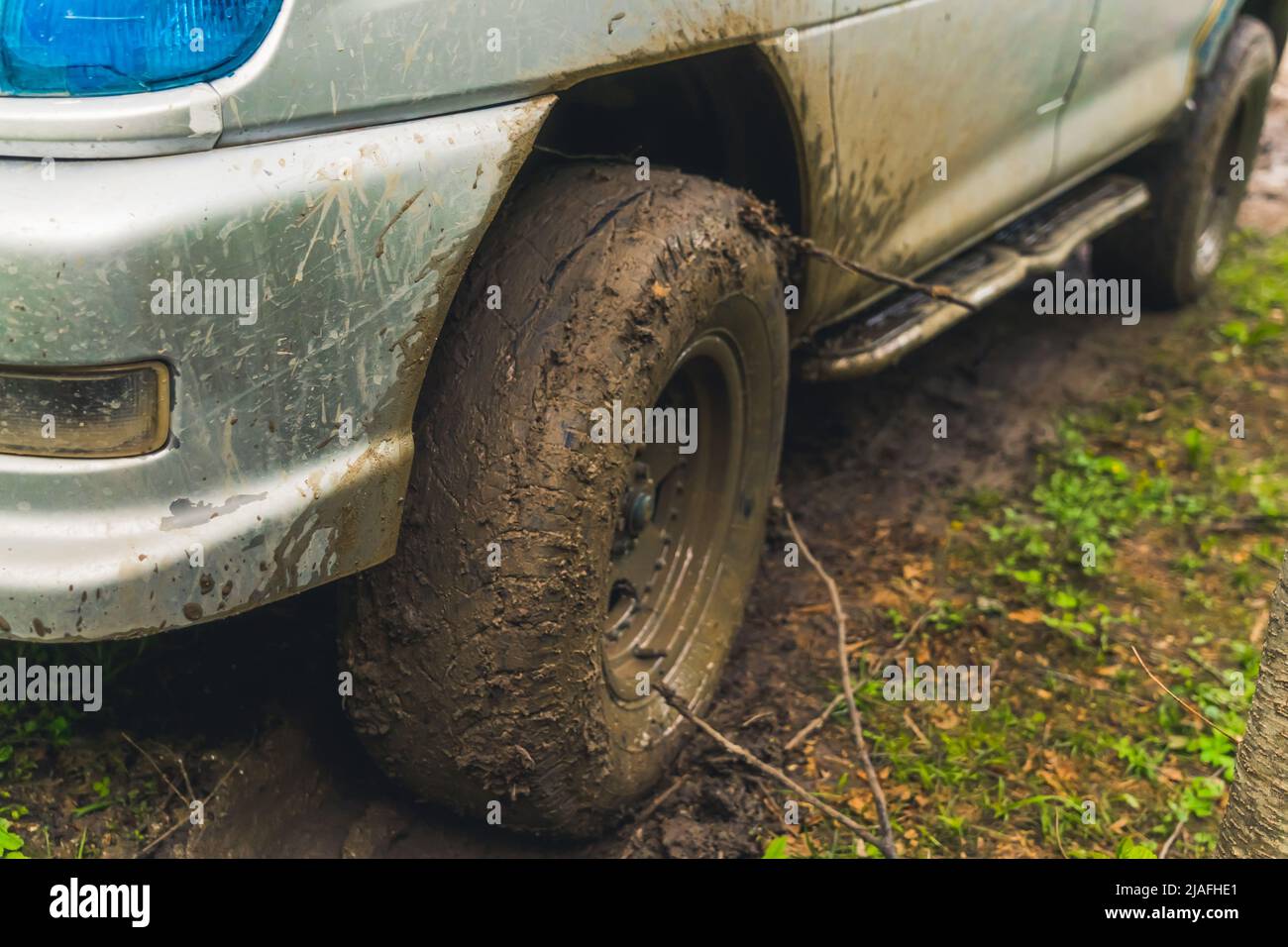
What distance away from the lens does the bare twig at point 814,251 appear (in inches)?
100

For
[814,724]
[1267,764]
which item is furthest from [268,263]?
[814,724]

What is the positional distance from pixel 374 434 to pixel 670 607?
3.47 ft

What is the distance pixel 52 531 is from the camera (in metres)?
1.72

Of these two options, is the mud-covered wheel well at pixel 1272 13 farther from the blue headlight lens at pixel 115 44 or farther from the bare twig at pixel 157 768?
the bare twig at pixel 157 768

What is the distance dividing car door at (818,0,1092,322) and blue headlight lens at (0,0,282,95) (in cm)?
128

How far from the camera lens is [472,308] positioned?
2.16m

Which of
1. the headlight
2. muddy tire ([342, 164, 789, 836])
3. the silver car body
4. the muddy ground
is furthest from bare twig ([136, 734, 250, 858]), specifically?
the headlight

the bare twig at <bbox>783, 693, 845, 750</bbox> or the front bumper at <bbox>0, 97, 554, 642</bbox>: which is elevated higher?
the front bumper at <bbox>0, 97, 554, 642</bbox>

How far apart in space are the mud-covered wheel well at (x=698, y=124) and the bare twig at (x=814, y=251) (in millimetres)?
78

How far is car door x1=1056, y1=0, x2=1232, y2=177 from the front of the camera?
359cm

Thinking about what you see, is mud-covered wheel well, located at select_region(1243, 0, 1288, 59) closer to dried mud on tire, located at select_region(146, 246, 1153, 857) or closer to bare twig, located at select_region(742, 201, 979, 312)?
dried mud on tire, located at select_region(146, 246, 1153, 857)

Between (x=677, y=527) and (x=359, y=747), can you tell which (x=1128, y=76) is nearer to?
(x=677, y=527)
